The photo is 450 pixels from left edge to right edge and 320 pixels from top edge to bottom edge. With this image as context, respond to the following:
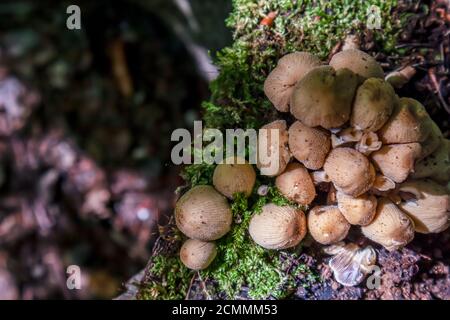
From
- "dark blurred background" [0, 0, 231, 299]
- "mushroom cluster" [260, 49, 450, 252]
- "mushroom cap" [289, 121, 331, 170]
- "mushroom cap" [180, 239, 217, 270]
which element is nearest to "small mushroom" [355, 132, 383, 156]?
"mushroom cluster" [260, 49, 450, 252]

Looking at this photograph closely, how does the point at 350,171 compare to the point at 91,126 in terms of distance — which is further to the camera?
the point at 91,126

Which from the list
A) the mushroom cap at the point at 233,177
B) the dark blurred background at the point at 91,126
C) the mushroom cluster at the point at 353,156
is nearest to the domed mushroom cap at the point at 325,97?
the mushroom cluster at the point at 353,156

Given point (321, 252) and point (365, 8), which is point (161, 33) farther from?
point (321, 252)

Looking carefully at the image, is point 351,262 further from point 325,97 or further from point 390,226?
point 325,97

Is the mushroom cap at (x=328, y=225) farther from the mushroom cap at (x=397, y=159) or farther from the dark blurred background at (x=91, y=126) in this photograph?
the dark blurred background at (x=91, y=126)

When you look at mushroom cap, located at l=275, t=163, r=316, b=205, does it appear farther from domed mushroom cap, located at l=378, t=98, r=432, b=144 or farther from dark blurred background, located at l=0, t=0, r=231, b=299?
dark blurred background, located at l=0, t=0, r=231, b=299

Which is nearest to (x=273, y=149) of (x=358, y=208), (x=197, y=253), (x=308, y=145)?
(x=308, y=145)

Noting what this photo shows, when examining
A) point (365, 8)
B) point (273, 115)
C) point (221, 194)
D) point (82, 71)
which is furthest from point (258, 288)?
point (82, 71)
